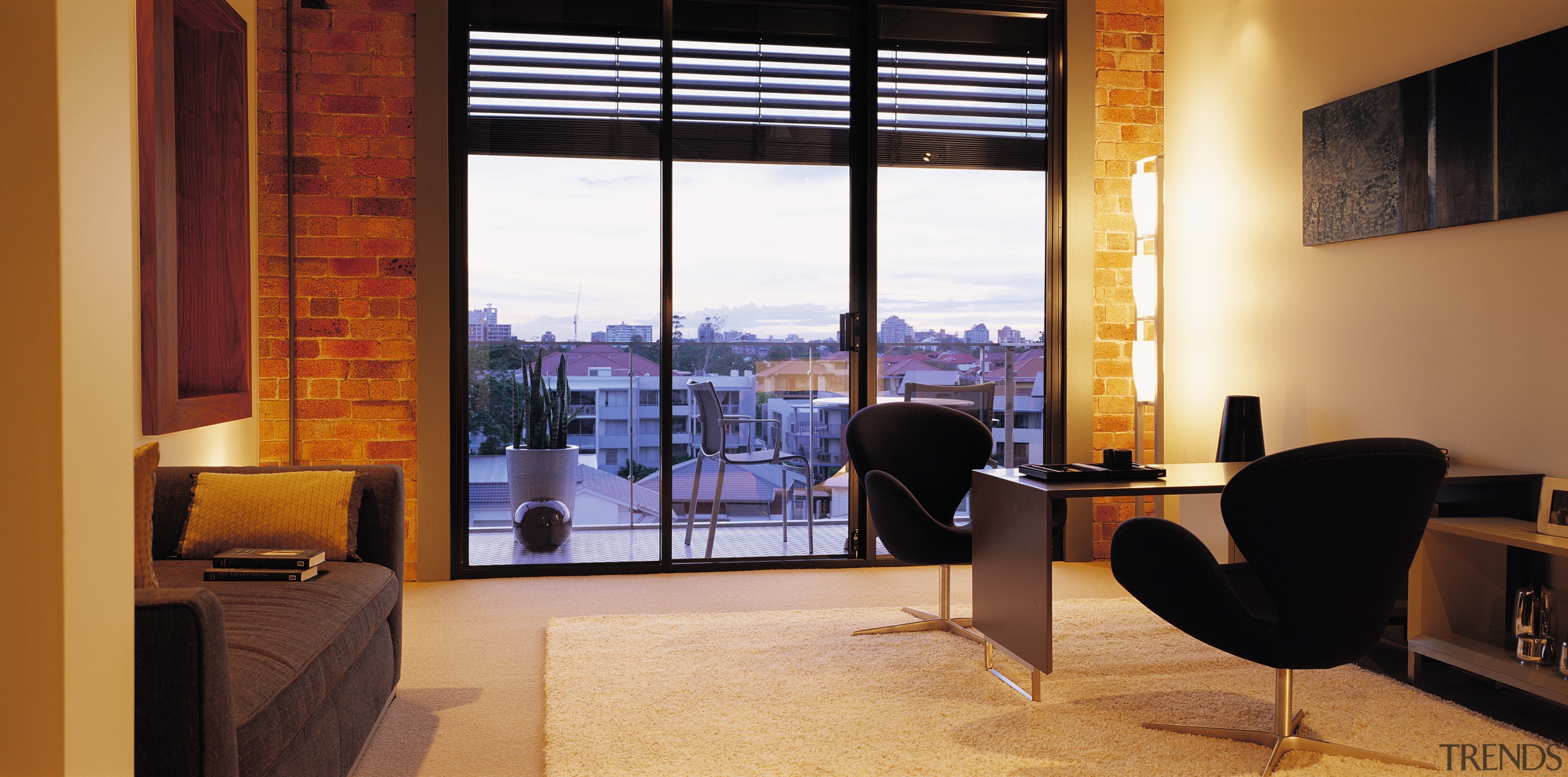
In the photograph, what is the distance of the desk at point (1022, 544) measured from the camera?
277 centimetres

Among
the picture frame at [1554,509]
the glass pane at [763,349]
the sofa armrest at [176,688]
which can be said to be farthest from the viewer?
the glass pane at [763,349]

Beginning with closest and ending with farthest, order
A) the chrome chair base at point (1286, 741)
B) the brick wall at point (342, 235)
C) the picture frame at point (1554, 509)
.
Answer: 1. the chrome chair base at point (1286, 741)
2. the picture frame at point (1554, 509)
3. the brick wall at point (342, 235)

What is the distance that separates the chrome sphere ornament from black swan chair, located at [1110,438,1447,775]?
3086mm

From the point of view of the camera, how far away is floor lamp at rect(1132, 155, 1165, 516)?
4.85 meters

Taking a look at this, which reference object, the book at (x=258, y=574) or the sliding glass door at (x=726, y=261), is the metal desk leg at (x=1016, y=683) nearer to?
the sliding glass door at (x=726, y=261)

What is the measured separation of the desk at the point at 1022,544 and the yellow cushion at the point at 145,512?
88.6 inches

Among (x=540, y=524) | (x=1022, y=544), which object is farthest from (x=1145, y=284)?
(x=540, y=524)

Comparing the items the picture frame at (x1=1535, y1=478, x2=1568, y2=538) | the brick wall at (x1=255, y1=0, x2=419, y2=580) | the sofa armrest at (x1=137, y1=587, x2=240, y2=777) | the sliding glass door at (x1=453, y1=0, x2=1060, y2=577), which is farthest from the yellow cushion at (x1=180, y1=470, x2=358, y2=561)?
the picture frame at (x1=1535, y1=478, x2=1568, y2=538)


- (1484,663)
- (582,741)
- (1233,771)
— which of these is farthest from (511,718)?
(1484,663)

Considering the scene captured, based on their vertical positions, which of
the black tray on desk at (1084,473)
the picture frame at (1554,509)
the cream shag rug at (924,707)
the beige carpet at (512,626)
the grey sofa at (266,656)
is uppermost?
the black tray on desk at (1084,473)

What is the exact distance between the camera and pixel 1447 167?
332 cm

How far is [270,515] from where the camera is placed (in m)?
2.80

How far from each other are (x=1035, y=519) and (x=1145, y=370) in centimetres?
235

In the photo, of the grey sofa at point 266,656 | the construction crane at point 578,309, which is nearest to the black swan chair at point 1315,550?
the grey sofa at point 266,656
